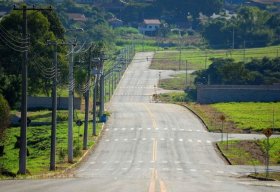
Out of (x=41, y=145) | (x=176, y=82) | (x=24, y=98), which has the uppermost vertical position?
(x=24, y=98)

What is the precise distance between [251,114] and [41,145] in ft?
105

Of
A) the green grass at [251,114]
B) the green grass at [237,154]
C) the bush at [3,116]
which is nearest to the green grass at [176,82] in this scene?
the green grass at [251,114]

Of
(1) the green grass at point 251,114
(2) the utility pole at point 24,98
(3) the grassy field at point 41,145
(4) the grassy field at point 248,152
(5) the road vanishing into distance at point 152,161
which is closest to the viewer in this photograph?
(5) the road vanishing into distance at point 152,161

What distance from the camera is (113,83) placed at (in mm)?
146625

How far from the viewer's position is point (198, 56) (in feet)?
597

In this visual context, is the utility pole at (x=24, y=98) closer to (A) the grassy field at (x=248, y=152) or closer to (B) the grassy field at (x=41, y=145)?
(B) the grassy field at (x=41, y=145)

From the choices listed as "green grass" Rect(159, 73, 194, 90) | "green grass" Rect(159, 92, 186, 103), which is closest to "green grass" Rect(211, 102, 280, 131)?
"green grass" Rect(159, 92, 186, 103)

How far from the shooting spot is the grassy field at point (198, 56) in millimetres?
169000

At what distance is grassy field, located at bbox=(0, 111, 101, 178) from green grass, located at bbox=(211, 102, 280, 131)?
13929mm

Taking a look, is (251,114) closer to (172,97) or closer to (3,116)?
(172,97)

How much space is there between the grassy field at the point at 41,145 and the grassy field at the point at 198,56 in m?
71.1

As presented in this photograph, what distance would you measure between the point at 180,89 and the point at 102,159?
78190 millimetres

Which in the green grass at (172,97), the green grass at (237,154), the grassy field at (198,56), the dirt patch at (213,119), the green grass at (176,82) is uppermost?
the grassy field at (198,56)

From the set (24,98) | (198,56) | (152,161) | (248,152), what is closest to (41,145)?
(152,161)
